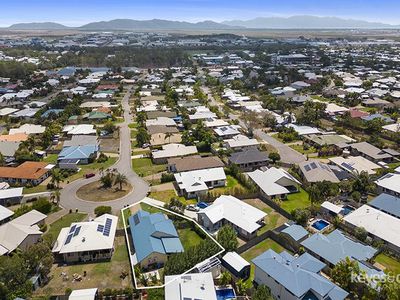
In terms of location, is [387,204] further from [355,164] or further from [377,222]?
[355,164]

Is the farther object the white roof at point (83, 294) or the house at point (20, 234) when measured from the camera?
the house at point (20, 234)

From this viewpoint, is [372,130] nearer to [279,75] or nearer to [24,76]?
[279,75]

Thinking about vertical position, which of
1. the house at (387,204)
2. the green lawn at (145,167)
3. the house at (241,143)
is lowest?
the green lawn at (145,167)

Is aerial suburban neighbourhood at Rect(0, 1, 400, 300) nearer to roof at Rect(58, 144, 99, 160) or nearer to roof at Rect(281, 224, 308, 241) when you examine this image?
roof at Rect(281, 224, 308, 241)

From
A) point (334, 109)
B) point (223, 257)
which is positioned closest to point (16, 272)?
point (223, 257)

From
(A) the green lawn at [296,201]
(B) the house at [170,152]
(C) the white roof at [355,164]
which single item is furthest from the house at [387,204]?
(B) the house at [170,152]

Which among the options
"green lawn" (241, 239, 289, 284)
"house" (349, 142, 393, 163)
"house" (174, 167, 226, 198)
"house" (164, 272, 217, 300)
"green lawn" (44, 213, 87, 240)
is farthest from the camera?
"house" (349, 142, 393, 163)

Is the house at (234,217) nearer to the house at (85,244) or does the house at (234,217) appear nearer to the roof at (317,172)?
the house at (85,244)

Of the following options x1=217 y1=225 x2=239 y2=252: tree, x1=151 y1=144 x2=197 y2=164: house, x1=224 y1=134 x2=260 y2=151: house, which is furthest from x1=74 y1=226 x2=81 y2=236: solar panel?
x1=224 y1=134 x2=260 y2=151: house
